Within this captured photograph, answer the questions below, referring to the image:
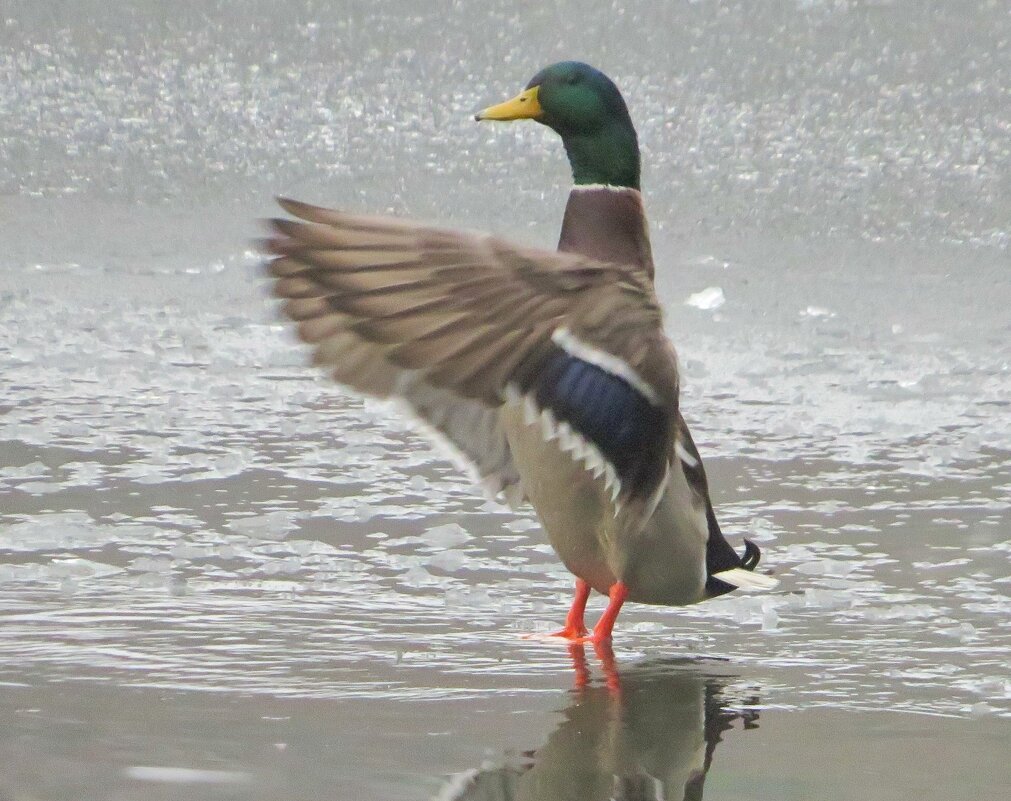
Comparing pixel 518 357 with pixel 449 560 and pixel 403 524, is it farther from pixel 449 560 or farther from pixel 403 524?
pixel 403 524

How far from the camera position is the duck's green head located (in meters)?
3.80

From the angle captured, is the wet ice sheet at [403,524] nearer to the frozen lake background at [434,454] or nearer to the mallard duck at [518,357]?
the frozen lake background at [434,454]

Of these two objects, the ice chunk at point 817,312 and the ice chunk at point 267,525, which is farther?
the ice chunk at point 817,312

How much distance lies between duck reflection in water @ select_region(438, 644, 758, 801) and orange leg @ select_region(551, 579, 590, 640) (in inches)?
4.1

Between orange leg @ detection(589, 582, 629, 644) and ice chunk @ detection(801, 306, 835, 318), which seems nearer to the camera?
orange leg @ detection(589, 582, 629, 644)

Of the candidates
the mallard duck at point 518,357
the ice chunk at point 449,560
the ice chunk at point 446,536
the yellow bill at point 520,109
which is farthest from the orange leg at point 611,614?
the yellow bill at point 520,109

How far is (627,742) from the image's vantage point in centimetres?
271

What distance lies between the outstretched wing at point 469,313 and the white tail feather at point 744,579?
0.66 meters

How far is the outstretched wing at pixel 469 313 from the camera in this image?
2.75 meters

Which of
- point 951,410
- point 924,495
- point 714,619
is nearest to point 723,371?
point 951,410

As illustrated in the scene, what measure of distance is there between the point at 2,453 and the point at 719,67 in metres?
3.82

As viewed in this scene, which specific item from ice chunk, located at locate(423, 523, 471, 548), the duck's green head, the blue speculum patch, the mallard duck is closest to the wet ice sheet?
ice chunk, located at locate(423, 523, 471, 548)

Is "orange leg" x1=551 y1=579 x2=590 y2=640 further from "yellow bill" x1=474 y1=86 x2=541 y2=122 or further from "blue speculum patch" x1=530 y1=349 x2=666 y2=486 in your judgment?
"yellow bill" x1=474 y1=86 x2=541 y2=122

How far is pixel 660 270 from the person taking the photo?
6.14 metres
